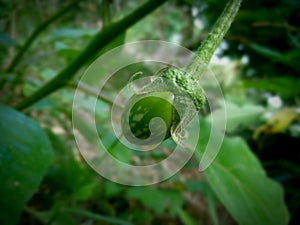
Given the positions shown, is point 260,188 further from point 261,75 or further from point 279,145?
point 261,75

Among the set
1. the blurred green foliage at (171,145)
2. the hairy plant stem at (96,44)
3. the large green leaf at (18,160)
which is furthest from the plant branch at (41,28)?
the large green leaf at (18,160)

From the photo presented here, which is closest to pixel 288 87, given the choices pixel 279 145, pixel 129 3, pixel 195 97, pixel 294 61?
pixel 294 61

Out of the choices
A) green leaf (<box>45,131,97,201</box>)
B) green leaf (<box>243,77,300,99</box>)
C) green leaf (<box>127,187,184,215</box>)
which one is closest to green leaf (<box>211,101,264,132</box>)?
green leaf (<box>243,77,300,99</box>)

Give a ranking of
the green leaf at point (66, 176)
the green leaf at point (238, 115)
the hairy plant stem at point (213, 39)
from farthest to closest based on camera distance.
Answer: the green leaf at point (238, 115) → the green leaf at point (66, 176) → the hairy plant stem at point (213, 39)

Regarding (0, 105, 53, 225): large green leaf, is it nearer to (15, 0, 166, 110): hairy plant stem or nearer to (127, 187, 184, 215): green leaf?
(15, 0, 166, 110): hairy plant stem

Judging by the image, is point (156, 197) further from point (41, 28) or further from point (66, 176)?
point (41, 28)

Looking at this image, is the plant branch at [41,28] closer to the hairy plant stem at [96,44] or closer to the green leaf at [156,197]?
the hairy plant stem at [96,44]
